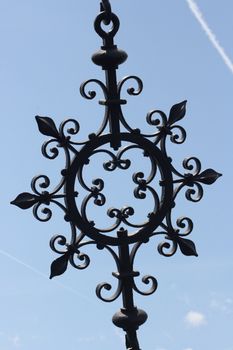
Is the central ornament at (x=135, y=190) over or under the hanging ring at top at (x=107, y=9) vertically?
under

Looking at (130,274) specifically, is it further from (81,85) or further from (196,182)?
(81,85)

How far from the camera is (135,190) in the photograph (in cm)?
786

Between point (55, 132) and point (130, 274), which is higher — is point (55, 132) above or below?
above

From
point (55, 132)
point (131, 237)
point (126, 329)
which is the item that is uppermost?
point (55, 132)

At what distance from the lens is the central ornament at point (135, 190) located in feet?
25.3

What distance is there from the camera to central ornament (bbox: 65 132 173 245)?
772cm

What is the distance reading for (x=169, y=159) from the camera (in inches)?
314

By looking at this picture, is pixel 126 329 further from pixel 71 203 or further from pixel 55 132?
pixel 55 132

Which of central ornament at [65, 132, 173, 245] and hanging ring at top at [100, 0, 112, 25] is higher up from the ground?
hanging ring at top at [100, 0, 112, 25]

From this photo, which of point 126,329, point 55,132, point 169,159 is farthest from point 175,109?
point 126,329

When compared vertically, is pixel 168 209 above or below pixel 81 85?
below

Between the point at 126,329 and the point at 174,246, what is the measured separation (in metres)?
0.66

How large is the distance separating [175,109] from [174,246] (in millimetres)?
967

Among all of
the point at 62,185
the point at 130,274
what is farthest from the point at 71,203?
the point at 130,274
